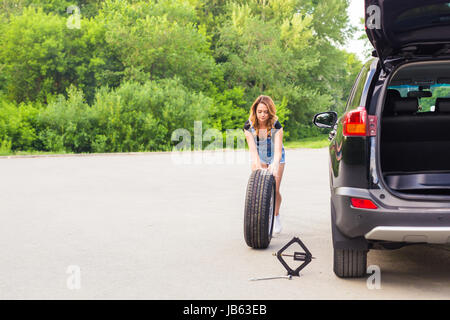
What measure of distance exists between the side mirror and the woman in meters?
0.43

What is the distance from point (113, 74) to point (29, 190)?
28130 millimetres

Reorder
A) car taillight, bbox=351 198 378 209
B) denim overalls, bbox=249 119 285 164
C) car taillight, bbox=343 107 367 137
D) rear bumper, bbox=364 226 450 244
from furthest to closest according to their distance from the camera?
denim overalls, bbox=249 119 285 164 → car taillight, bbox=343 107 367 137 → car taillight, bbox=351 198 378 209 → rear bumper, bbox=364 226 450 244

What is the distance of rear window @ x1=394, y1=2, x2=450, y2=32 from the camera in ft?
15.1

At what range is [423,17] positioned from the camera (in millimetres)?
4672

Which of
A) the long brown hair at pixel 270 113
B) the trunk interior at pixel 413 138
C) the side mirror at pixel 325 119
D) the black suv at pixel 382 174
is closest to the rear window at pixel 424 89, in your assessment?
the trunk interior at pixel 413 138

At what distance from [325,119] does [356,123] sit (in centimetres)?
242

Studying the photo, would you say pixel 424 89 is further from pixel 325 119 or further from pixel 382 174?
pixel 382 174

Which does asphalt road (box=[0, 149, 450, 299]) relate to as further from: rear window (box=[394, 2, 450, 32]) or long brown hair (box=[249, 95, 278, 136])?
rear window (box=[394, 2, 450, 32])

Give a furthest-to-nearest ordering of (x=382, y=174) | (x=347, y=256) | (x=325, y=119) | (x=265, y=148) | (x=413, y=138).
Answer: (x=265, y=148), (x=325, y=119), (x=413, y=138), (x=347, y=256), (x=382, y=174)

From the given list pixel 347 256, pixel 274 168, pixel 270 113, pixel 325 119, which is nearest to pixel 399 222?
pixel 347 256

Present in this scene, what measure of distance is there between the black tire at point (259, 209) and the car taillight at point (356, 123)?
5.19 ft

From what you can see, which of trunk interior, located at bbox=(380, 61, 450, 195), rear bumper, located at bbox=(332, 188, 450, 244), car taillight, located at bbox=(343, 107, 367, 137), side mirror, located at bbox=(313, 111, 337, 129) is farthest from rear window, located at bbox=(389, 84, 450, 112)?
rear bumper, located at bbox=(332, 188, 450, 244)
